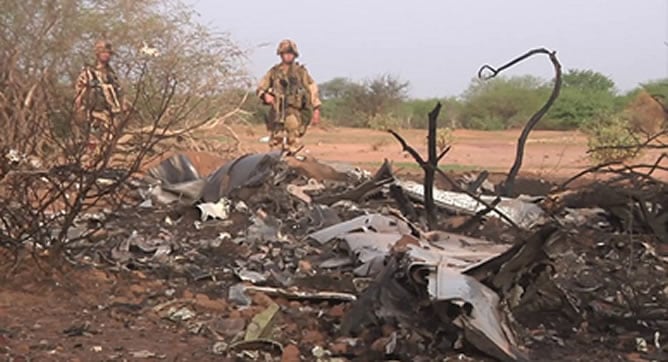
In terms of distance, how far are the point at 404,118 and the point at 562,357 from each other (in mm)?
33735

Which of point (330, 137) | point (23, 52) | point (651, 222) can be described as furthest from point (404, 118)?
point (651, 222)

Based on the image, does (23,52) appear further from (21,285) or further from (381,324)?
(381,324)

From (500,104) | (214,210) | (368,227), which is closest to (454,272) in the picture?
(368,227)

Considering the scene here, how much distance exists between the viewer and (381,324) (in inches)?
161

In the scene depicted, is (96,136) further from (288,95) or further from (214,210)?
(288,95)

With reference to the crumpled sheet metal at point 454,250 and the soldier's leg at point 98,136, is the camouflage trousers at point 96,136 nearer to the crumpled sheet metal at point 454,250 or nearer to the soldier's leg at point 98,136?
the soldier's leg at point 98,136

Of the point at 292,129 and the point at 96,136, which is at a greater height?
the point at 96,136

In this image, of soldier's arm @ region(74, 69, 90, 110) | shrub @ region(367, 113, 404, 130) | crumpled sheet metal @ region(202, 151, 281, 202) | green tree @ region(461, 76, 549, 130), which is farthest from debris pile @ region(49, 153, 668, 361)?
green tree @ region(461, 76, 549, 130)

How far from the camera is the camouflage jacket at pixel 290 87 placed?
12.4 meters

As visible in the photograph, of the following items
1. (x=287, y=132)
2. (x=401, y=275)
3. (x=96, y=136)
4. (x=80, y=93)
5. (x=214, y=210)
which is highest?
(x=80, y=93)

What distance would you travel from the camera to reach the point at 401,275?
166 inches

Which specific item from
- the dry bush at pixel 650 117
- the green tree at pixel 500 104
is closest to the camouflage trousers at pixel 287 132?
the dry bush at pixel 650 117

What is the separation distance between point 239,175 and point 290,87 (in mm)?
3912

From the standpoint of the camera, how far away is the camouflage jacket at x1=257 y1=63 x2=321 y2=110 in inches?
487
